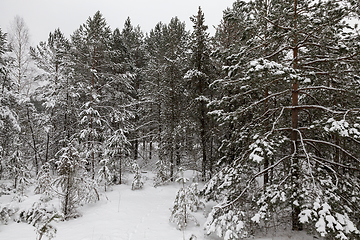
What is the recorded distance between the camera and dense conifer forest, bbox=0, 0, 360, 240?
5223mm

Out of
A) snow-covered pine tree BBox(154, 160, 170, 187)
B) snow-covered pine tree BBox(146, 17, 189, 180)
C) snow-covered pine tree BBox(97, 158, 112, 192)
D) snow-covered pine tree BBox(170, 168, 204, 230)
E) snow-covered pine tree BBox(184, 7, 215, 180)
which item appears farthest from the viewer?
snow-covered pine tree BBox(146, 17, 189, 180)

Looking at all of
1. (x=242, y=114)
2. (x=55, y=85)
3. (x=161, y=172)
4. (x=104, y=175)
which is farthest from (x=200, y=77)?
(x=55, y=85)

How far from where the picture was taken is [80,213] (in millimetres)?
8148

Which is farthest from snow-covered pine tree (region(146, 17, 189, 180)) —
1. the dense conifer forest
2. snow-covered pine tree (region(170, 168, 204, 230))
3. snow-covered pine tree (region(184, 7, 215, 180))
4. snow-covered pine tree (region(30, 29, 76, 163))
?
snow-covered pine tree (region(30, 29, 76, 163))

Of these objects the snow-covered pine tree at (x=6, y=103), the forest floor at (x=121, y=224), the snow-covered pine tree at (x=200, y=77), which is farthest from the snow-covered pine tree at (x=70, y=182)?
the snow-covered pine tree at (x=200, y=77)

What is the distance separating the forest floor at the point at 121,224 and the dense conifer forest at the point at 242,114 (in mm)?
443

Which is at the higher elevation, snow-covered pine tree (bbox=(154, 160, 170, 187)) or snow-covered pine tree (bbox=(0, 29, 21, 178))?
snow-covered pine tree (bbox=(0, 29, 21, 178))

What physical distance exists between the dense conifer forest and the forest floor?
1.45 ft

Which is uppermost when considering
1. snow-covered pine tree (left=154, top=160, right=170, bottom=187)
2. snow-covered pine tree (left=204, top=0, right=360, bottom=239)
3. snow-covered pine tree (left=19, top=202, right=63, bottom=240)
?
snow-covered pine tree (left=204, top=0, right=360, bottom=239)

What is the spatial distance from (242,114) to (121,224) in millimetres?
5756

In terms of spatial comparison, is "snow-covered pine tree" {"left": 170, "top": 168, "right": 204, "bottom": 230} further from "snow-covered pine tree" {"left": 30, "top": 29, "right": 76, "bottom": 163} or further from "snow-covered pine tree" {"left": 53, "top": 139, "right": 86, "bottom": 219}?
"snow-covered pine tree" {"left": 30, "top": 29, "right": 76, "bottom": 163}

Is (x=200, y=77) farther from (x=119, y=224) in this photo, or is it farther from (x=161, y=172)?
(x=119, y=224)

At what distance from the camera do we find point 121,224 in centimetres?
704

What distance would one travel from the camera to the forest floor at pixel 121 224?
6102 mm
